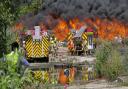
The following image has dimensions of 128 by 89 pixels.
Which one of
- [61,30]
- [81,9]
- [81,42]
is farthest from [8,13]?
[81,9]

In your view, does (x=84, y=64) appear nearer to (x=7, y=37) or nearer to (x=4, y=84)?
(x=7, y=37)

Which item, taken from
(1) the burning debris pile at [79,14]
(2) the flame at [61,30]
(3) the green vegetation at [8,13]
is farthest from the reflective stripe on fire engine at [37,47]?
(1) the burning debris pile at [79,14]

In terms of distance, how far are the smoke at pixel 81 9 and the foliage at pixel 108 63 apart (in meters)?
21.0

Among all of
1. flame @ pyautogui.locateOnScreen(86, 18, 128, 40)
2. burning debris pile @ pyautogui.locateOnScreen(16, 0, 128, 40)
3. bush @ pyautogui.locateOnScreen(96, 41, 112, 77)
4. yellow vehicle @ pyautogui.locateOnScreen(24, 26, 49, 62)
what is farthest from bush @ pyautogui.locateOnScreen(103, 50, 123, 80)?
burning debris pile @ pyautogui.locateOnScreen(16, 0, 128, 40)

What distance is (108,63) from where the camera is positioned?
13.8 m

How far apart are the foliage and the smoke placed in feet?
68.9

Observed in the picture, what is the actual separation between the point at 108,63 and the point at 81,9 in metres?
22.7

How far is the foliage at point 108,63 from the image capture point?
43.7ft

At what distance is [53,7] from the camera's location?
35.9 m

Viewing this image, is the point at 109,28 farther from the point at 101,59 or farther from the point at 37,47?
the point at 101,59

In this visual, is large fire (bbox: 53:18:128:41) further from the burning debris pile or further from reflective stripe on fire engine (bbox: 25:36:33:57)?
reflective stripe on fire engine (bbox: 25:36:33:57)

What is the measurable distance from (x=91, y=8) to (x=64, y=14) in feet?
7.59

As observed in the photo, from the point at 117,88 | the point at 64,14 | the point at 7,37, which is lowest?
the point at 117,88

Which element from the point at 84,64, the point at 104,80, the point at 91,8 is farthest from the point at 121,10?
the point at 104,80
